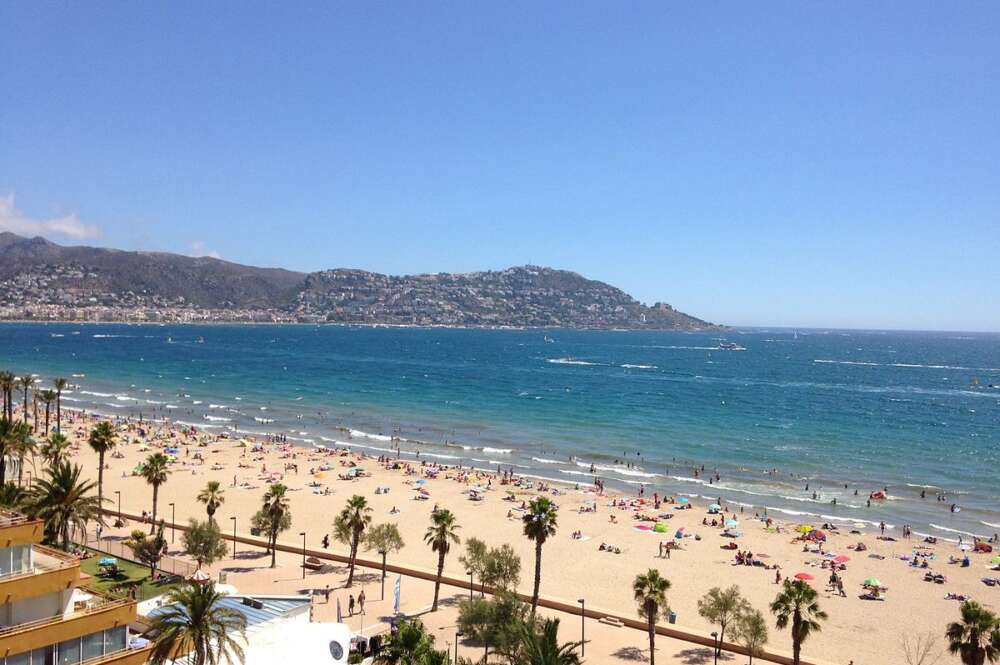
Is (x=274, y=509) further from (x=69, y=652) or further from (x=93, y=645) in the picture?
(x=69, y=652)

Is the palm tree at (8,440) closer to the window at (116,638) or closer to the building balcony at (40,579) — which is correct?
the building balcony at (40,579)

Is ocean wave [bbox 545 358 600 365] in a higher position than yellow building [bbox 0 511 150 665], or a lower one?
lower

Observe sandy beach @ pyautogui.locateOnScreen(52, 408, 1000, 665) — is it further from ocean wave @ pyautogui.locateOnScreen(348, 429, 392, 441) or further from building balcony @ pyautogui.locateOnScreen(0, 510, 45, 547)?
building balcony @ pyautogui.locateOnScreen(0, 510, 45, 547)

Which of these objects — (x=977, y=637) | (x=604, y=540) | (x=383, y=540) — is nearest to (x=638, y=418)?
(x=604, y=540)

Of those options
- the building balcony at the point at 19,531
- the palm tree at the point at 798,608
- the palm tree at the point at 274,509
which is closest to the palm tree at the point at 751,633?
the palm tree at the point at 798,608

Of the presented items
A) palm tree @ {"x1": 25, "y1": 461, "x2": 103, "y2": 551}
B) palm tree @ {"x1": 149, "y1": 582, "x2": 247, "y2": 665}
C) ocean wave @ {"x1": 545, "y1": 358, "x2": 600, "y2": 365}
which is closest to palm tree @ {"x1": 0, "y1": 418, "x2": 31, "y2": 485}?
palm tree @ {"x1": 25, "y1": 461, "x2": 103, "y2": 551}

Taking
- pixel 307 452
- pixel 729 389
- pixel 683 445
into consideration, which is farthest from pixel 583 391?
pixel 307 452

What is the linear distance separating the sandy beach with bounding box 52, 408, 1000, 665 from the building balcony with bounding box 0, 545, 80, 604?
17435 mm

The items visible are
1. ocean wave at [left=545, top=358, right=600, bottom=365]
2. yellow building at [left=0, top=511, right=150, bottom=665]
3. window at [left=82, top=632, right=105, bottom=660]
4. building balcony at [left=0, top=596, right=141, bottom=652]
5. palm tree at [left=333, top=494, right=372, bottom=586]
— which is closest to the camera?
building balcony at [left=0, top=596, right=141, bottom=652]

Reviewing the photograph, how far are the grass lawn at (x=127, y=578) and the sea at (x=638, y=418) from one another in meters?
33.8

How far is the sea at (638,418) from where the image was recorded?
5356 centimetres

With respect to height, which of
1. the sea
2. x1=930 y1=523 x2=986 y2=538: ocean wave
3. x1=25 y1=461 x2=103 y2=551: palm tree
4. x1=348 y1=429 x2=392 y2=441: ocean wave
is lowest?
x1=348 y1=429 x2=392 y2=441: ocean wave

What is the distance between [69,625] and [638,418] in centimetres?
7664

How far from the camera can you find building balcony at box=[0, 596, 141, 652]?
984 centimetres
